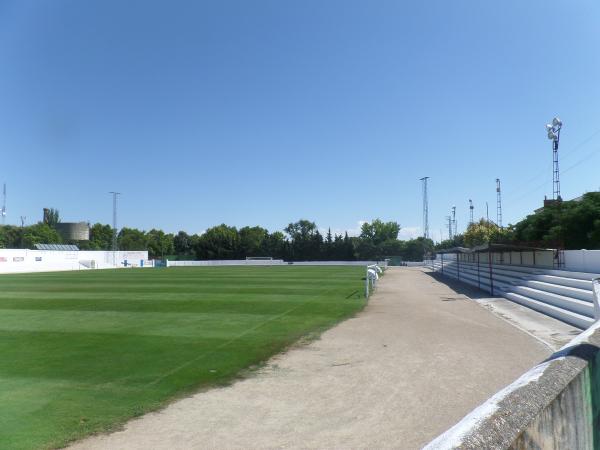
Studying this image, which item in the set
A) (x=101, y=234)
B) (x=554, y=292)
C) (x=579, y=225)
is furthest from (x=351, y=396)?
(x=101, y=234)

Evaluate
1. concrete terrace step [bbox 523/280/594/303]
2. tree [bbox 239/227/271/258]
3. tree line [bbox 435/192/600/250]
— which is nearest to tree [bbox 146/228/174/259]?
tree [bbox 239/227/271/258]

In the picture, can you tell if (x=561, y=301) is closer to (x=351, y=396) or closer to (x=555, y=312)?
(x=555, y=312)

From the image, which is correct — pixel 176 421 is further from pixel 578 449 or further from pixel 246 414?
pixel 578 449

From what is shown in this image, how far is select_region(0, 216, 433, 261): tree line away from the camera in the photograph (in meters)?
103

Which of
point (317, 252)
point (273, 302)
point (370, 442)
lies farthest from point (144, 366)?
point (317, 252)

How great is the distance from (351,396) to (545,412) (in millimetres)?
5123

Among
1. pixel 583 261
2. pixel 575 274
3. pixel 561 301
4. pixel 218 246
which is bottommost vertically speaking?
pixel 561 301

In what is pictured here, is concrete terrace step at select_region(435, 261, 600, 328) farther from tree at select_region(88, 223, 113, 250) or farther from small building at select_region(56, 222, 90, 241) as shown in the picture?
small building at select_region(56, 222, 90, 241)

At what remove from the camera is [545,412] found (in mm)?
2459

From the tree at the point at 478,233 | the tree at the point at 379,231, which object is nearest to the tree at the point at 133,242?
the tree at the point at 379,231

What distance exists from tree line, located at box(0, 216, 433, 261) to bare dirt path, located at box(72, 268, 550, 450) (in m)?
82.4

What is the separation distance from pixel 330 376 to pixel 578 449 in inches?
237

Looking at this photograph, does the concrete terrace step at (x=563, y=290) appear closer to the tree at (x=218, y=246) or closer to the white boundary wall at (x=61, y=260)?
the white boundary wall at (x=61, y=260)

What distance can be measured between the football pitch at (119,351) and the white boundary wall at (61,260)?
39896 millimetres
